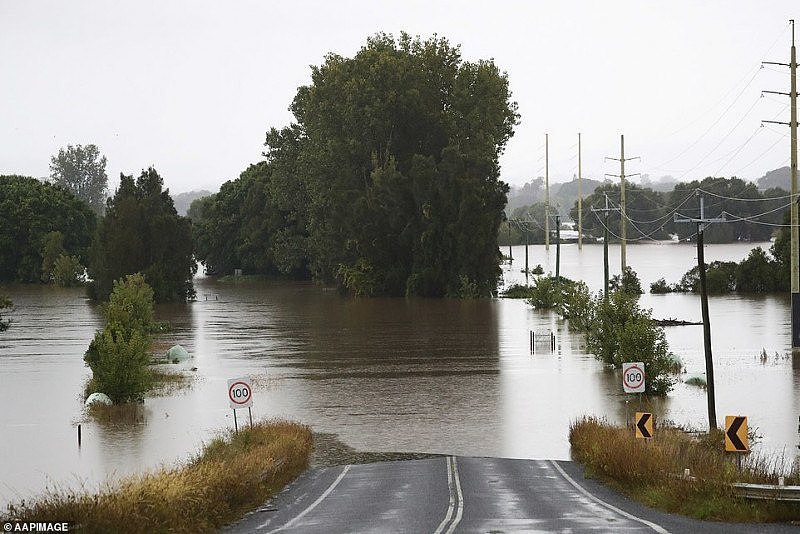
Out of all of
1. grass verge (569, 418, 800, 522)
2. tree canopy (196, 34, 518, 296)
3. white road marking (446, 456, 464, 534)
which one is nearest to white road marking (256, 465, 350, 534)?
white road marking (446, 456, 464, 534)

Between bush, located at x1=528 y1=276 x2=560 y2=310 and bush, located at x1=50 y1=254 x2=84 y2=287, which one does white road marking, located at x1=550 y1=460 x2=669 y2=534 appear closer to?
bush, located at x1=528 y1=276 x2=560 y2=310

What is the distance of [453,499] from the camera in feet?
78.4

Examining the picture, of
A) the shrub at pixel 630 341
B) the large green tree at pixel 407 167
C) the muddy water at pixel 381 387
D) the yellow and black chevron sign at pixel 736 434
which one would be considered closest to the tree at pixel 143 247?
the large green tree at pixel 407 167

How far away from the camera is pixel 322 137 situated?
124625 millimetres

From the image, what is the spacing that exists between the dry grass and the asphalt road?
0.49 meters

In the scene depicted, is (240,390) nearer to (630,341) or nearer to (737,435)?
(737,435)

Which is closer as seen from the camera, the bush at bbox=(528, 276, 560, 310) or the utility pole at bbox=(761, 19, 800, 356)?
the utility pole at bbox=(761, 19, 800, 356)

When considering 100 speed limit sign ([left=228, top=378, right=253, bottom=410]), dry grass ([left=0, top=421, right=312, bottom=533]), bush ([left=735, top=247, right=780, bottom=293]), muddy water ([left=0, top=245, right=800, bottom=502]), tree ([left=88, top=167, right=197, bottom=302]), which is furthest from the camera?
bush ([left=735, top=247, right=780, bottom=293])

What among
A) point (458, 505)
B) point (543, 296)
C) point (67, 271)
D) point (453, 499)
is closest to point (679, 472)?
point (453, 499)

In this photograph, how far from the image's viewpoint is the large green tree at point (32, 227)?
531 feet

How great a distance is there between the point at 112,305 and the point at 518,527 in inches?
1631

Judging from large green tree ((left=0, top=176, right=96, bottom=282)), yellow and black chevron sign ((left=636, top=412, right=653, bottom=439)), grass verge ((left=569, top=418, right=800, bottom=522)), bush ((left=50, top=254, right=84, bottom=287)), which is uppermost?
large green tree ((left=0, top=176, right=96, bottom=282))

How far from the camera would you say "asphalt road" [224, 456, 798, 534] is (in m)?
20.7

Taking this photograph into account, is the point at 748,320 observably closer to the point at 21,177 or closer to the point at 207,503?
the point at 207,503
